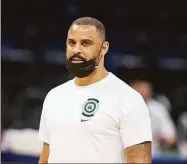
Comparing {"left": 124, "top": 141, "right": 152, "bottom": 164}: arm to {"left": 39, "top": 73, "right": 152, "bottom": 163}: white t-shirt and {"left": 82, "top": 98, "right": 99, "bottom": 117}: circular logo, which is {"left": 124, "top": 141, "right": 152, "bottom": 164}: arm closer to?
{"left": 39, "top": 73, "right": 152, "bottom": 163}: white t-shirt

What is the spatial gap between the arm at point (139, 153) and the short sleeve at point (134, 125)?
22mm

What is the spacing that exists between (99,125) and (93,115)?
6 centimetres

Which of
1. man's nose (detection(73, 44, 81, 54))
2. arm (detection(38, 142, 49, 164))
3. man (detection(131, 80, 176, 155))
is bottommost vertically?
arm (detection(38, 142, 49, 164))

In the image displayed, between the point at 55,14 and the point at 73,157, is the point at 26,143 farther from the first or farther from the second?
the point at 55,14

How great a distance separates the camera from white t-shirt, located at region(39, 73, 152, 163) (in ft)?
10.8

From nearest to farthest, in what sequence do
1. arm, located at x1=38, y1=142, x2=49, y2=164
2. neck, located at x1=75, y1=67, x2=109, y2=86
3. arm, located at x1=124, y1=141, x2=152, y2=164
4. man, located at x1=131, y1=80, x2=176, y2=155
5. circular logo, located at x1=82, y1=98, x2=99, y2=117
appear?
arm, located at x1=124, y1=141, x2=152, y2=164, circular logo, located at x1=82, y1=98, x2=99, y2=117, neck, located at x1=75, y1=67, x2=109, y2=86, arm, located at x1=38, y1=142, x2=49, y2=164, man, located at x1=131, y1=80, x2=176, y2=155

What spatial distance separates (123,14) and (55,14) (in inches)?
51.4

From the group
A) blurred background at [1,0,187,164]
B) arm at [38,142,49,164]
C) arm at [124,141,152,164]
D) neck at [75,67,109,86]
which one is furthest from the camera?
blurred background at [1,0,187,164]

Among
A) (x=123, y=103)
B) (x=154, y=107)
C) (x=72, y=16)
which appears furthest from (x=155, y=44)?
(x=123, y=103)

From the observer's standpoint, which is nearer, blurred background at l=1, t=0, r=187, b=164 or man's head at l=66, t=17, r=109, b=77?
man's head at l=66, t=17, r=109, b=77

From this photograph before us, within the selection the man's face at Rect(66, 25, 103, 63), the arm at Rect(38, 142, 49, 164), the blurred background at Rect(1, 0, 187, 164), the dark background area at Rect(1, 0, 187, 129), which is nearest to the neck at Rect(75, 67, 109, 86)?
the man's face at Rect(66, 25, 103, 63)

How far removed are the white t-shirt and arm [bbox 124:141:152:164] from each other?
0.02m

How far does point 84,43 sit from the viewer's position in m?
3.39

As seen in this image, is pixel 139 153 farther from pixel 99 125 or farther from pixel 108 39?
pixel 108 39
